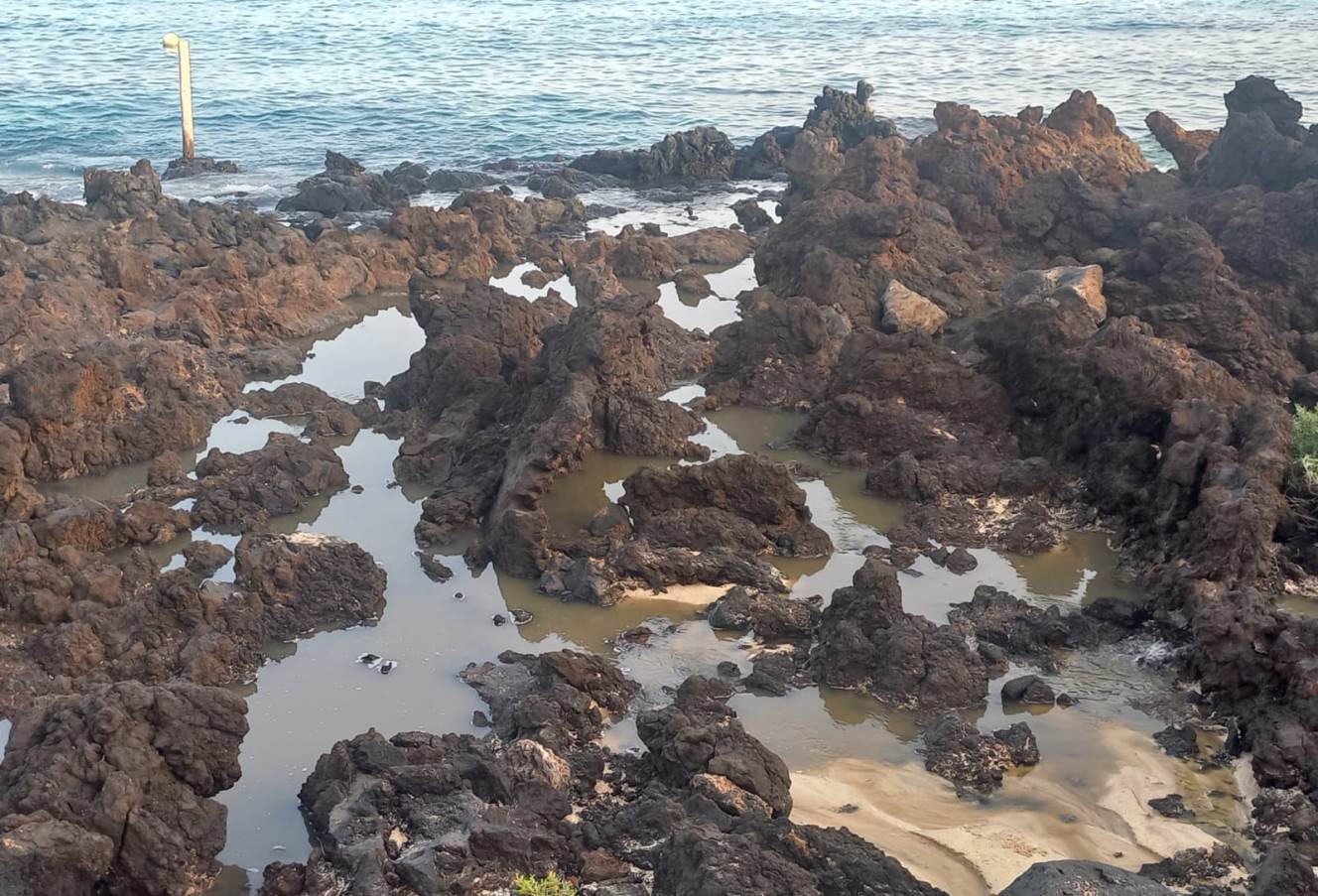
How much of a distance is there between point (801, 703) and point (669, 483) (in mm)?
3161

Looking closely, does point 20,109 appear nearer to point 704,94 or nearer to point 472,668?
point 704,94

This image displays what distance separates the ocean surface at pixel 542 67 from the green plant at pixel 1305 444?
2103 centimetres

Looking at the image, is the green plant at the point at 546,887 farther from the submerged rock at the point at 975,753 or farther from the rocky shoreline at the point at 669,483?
the submerged rock at the point at 975,753

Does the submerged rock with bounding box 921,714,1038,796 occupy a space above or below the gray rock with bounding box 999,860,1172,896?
below

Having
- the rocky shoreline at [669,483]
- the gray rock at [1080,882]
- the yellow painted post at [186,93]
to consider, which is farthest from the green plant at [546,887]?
the yellow painted post at [186,93]

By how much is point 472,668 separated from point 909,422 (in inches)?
216

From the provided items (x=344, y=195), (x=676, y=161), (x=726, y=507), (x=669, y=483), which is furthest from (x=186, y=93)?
(x=726, y=507)

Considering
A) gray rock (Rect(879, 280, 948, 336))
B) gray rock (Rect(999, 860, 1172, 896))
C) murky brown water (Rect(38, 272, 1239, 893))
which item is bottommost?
murky brown water (Rect(38, 272, 1239, 893))

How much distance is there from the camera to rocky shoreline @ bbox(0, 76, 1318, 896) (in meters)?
7.93

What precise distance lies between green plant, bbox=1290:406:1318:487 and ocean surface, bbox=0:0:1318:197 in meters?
21.0

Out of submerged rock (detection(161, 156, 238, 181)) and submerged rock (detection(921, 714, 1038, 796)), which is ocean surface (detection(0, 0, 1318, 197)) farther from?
submerged rock (detection(921, 714, 1038, 796))

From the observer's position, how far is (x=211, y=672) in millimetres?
10094

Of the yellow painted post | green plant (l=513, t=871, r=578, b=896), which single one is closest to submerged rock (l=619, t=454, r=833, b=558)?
green plant (l=513, t=871, r=578, b=896)

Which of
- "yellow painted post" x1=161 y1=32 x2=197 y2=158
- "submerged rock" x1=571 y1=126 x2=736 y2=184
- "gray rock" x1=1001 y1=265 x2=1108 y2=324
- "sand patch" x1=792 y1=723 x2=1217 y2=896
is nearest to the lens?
"sand patch" x1=792 y1=723 x2=1217 y2=896
